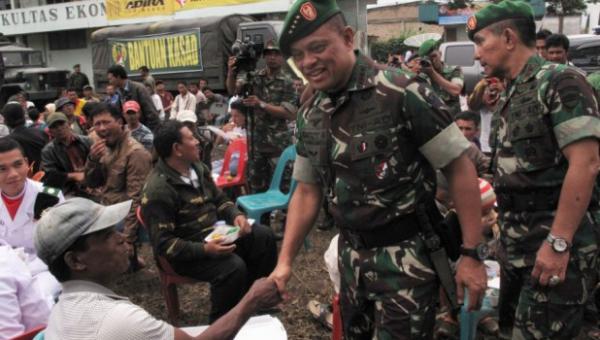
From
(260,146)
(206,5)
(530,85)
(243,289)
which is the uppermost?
(206,5)

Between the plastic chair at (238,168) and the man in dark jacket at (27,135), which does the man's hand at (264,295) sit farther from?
the man in dark jacket at (27,135)

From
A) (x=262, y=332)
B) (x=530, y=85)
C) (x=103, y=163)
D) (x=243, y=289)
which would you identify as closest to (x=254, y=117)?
(x=103, y=163)

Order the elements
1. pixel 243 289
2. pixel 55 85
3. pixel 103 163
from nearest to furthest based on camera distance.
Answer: pixel 243 289, pixel 103 163, pixel 55 85

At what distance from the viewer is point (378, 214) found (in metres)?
1.77

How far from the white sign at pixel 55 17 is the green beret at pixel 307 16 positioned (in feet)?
73.4

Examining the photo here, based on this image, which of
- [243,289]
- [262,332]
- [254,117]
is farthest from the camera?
[254,117]

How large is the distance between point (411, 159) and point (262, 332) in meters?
1.21

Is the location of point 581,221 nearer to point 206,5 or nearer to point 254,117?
point 254,117

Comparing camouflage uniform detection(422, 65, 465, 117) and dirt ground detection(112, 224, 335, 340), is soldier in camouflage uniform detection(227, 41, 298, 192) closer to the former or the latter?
dirt ground detection(112, 224, 335, 340)

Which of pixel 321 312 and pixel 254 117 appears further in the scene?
pixel 254 117

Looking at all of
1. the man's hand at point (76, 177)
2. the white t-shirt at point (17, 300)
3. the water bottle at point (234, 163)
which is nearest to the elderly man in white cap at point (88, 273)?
the white t-shirt at point (17, 300)

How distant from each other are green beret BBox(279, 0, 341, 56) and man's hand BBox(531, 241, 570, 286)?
43.5 inches

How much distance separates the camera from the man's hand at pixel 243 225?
3.55 metres

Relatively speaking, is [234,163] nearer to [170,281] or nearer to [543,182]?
[170,281]
